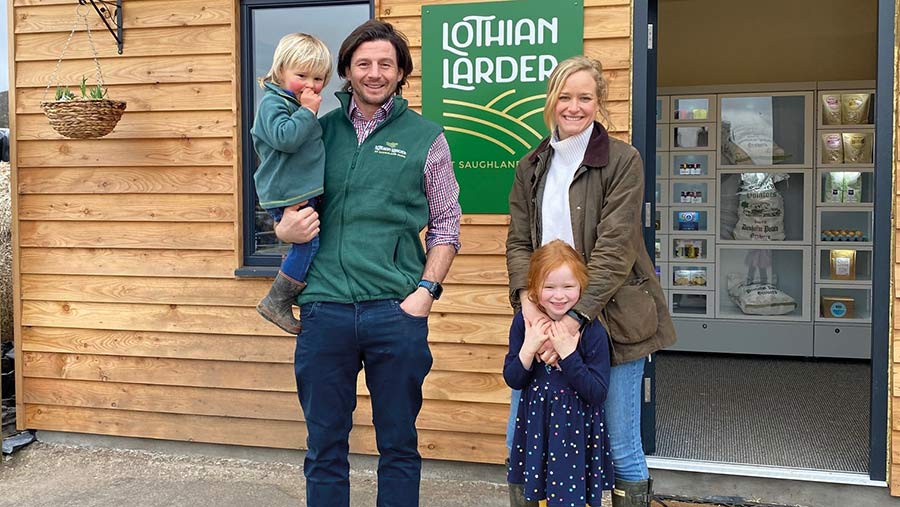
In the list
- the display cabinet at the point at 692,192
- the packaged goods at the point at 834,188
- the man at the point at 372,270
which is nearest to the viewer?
the man at the point at 372,270

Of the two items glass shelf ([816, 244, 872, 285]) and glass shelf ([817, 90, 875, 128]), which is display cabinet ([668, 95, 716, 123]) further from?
glass shelf ([816, 244, 872, 285])

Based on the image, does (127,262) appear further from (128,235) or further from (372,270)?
(372,270)

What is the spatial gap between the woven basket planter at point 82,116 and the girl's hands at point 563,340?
228 centimetres

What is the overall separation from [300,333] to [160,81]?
194 cm

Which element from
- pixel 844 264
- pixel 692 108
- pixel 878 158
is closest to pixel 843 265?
pixel 844 264

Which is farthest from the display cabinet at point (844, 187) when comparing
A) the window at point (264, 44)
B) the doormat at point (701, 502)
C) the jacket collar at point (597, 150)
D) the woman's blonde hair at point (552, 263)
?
the woman's blonde hair at point (552, 263)

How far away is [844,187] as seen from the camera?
5.79m

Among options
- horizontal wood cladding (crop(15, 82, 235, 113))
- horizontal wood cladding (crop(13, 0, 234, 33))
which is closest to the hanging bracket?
horizontal wood cladding (crop(13, 0, 234, 33))

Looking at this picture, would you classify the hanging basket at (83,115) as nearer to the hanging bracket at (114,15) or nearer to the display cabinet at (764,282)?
the hanging bracket at (114,15)

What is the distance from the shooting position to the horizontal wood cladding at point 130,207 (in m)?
3.81

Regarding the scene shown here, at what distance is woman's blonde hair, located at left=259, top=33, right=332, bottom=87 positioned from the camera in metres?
2.24

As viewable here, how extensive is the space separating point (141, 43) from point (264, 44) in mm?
564

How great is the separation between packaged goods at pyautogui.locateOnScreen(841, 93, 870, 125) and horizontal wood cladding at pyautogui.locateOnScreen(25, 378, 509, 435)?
11.9 ft

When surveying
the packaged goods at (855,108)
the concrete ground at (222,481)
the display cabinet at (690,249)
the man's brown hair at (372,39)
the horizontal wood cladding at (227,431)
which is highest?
the packaged goods at (855,108)
